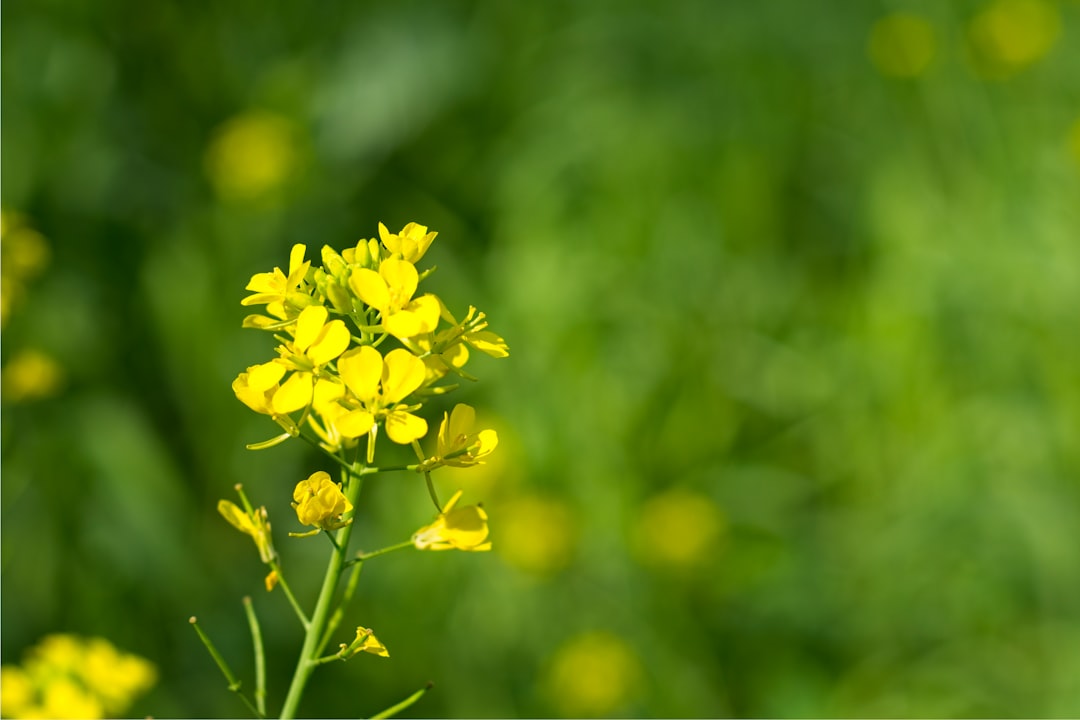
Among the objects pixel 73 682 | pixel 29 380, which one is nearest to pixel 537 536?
pixel 29 380

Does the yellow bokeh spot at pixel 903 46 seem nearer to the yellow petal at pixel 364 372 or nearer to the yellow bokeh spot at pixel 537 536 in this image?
the yellow bokeh spot at pixel 537 536

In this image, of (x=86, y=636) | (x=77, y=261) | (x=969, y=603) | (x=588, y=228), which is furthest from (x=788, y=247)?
(x=86, y=636)

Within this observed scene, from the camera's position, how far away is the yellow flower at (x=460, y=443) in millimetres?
757

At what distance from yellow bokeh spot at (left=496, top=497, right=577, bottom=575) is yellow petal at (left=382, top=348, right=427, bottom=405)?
1.50 metres

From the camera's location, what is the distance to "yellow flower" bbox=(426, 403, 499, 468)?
76 centimetres

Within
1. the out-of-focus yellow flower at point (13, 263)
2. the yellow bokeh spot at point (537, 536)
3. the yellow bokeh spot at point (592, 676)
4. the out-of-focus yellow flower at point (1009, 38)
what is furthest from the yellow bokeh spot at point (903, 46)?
the out-of-focus yellow flower at point (13, 263)

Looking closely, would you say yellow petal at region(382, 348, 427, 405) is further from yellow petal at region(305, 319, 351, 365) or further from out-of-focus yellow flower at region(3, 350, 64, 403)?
out-of-focus yellow flower at region(3, 350, 64, 403)

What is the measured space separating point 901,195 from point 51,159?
1893mm

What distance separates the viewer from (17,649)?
1.93m

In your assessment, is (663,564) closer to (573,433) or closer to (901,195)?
(573,433)

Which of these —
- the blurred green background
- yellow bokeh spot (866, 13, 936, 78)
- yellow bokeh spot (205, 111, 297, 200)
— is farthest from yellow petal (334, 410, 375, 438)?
yellow bokeh spot (866, 13, 936, 78)

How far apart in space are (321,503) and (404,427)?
0.24 feet

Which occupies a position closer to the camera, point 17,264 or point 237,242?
point 17,264

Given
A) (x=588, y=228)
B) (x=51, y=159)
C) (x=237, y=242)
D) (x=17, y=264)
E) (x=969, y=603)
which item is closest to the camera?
(x=17, y=264)
